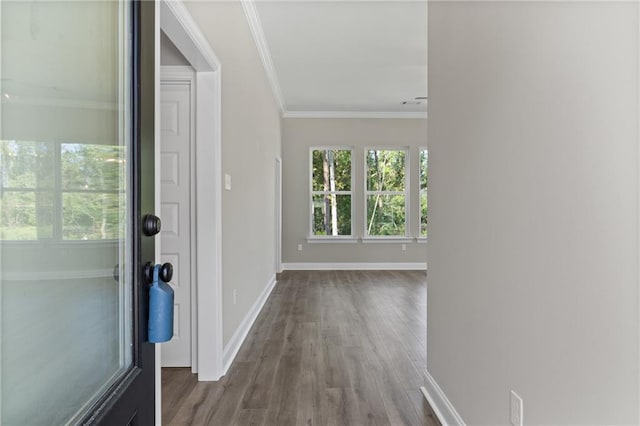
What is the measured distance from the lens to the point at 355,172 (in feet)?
23.4

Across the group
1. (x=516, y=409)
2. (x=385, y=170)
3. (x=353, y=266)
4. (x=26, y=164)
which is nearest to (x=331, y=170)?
(x=385, y=170)

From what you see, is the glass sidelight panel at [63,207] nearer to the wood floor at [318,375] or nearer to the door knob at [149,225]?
the door knob at [149,225]

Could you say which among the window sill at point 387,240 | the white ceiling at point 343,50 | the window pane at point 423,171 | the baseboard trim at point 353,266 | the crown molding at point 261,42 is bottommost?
the baseboard trim at point 353,266

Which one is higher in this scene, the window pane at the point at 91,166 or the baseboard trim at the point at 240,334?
the window pane at the point at 91,166

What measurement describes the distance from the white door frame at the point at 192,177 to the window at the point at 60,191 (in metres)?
1.77

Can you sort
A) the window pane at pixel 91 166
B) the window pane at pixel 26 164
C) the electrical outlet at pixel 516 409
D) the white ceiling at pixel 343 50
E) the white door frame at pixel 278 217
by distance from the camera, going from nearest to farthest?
the window pane at pixel 26 164
the window pane at pixel 91 166
the electrical outlet at pixel 516 409
the white ceiling at pixel 343 50
the white door frame at pixel 278 217

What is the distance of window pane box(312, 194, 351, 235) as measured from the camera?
284 inches

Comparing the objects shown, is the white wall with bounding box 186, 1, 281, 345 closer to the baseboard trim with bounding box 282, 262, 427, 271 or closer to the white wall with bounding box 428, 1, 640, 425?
the white wall with bounding box 428, 1, 640, 425

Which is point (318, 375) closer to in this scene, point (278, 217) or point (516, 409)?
point (516, 409)

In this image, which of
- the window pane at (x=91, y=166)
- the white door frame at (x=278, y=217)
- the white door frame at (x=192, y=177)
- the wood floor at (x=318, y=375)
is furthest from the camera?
the white door frame at (x=278, y=217)

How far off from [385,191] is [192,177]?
5.10 m

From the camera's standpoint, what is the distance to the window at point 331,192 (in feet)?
23.6

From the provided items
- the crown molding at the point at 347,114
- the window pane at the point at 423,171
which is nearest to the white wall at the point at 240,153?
the crown molding at the point at 347,114

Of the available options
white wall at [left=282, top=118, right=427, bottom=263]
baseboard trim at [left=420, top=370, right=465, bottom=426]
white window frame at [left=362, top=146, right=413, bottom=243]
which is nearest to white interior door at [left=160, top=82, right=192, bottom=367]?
baseboard trim at [left=420, top=370, right=465, bottom=426]
